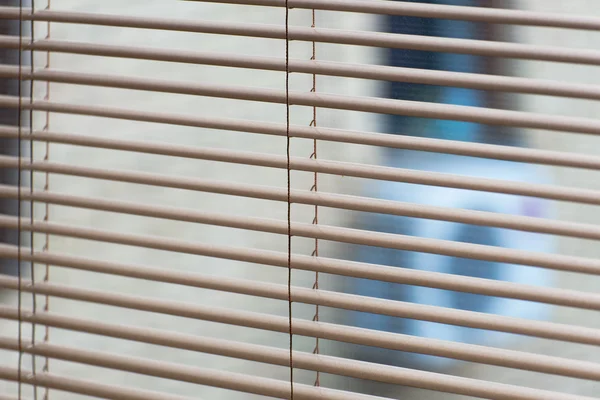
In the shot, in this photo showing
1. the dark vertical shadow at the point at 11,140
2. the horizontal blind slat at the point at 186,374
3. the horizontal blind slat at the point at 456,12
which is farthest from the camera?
the dark vertical shadow at the point at 11,140

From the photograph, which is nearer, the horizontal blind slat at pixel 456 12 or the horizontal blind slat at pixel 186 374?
the horizontal blind slat at pixel 456 12

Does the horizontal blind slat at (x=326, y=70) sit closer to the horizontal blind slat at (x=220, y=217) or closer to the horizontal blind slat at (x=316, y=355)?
the horizontal blind slat at (x=220, y=217)

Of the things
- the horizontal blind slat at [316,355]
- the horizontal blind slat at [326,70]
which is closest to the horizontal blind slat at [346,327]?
the horizontal blind slat at [316,355]

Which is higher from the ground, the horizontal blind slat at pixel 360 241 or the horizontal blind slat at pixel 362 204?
the horizontal blind slat at pixel 362 204

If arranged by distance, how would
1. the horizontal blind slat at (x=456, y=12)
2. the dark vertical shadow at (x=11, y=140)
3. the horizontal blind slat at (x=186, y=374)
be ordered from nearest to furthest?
1. the horizontal blind slat at (x=456, y=12)
2. the horizontal blind slat at (x=186, y=374)
3. the dark vertical shadow at (x=11, y=140)

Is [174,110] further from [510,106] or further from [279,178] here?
[510,106]

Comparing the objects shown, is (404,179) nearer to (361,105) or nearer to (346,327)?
(361,105)

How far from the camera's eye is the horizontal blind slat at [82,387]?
39.3 inches

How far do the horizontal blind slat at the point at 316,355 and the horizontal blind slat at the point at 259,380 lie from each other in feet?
0.10

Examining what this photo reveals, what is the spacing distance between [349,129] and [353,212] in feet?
0.38

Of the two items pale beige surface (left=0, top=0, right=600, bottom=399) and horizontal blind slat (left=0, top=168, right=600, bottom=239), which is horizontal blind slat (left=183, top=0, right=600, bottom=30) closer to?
pale beige surface (left=0, top=0, right=600, bottom=399)

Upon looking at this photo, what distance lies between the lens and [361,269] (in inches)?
34.9

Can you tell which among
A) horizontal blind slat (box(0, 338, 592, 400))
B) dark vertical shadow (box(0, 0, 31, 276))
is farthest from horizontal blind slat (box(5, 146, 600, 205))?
horizontal blind slat (box(0, 338, 592, 400))

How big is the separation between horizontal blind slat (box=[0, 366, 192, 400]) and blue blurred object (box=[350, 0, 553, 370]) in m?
0.34
